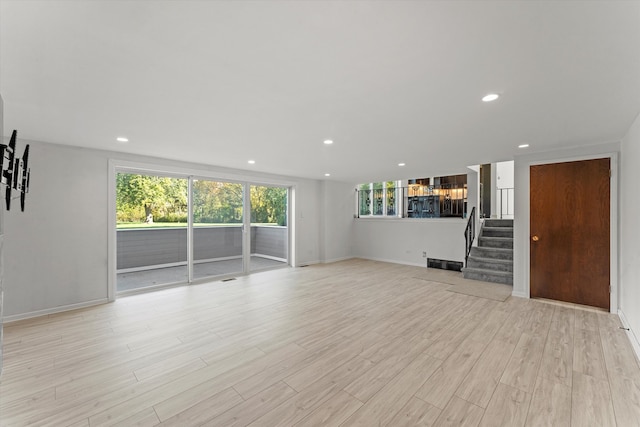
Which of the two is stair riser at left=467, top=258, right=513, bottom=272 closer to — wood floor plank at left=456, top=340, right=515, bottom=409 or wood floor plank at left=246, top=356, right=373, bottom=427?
wood floor plank at left=456, top=340, right=515, bottom=409

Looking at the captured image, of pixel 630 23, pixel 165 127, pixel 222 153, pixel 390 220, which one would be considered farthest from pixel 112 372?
pixel 390 220

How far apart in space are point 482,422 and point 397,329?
57.3 inches

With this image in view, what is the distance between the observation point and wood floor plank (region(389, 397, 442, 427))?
1.75 m

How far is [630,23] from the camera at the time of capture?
4.54ft

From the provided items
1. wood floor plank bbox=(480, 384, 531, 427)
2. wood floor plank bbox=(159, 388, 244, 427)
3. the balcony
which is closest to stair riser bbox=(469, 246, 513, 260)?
wood floor plank bbox=(480, 384, 531, 427)

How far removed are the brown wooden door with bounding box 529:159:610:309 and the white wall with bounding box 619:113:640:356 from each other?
238mm

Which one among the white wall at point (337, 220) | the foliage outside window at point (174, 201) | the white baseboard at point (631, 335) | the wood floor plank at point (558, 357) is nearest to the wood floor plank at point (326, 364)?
the wood floor plank at point (558, 357)

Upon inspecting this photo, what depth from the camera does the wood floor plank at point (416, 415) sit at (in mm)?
1747

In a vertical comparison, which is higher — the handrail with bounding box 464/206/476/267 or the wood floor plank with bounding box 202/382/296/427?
the handrail with bounding box 464/206/476/267

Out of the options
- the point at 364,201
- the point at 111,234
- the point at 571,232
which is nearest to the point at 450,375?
the point at 571,232

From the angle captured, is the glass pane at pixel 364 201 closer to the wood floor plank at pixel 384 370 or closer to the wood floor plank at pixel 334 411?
the wood floor plank at pixel 384 370

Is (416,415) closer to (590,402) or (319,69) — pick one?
(590,402)

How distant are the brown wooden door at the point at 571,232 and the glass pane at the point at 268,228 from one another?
5.33 metres

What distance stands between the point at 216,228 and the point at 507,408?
5.39 meters
